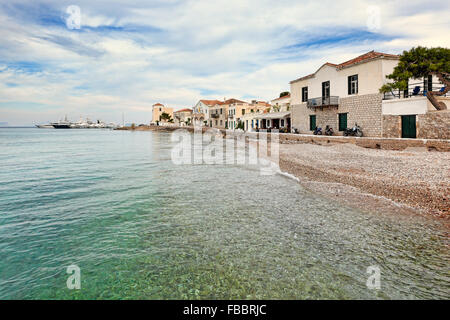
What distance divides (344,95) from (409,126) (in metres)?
7.61

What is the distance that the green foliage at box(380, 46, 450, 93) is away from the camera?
17.2 meters

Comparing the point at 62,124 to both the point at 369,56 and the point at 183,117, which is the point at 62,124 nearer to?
the point at 183,117

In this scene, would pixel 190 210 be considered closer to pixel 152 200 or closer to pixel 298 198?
pixel 152 200

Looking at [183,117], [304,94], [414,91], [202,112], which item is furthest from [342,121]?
[183,117]

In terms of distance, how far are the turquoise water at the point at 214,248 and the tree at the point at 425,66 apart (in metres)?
14.9

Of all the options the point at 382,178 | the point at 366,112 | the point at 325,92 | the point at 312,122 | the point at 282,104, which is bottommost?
the point at 382,178

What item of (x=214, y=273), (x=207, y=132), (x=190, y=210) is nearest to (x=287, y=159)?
(x=190, y=210)

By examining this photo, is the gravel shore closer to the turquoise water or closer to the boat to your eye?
the turquoise water

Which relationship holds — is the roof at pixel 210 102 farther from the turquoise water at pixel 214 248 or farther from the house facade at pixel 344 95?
the turquoise water at pixel 214 248

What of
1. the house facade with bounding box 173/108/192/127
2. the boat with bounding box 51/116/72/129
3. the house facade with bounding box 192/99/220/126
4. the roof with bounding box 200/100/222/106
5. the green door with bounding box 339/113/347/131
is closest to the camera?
the green door with bounding box 339/113/347/131

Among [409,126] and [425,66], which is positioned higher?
[425,66]

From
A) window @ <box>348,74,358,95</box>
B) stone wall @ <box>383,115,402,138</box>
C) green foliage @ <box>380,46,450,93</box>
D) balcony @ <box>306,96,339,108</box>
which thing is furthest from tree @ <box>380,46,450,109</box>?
balcony @ <box>306,96,339,108</box>

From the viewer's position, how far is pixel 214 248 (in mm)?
5398
